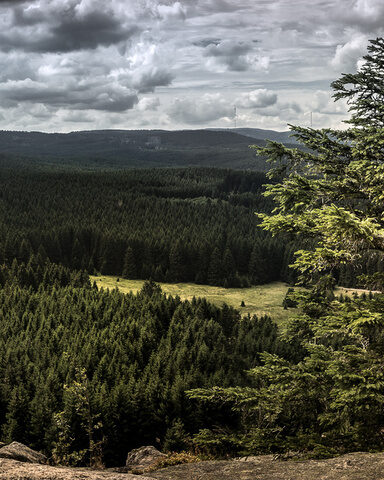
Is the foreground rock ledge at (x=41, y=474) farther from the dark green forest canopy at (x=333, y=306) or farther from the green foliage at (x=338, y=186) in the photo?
the green foliage at (x=338, y=186)

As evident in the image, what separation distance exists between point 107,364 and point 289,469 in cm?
5145

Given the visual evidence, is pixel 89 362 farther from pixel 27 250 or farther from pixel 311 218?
pixel 27 250

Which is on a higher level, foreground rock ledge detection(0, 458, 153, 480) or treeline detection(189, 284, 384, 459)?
treeline detection(189, 284, 384, 459)

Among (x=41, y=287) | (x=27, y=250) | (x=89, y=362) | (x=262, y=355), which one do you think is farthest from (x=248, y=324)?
(x=27, y=250)

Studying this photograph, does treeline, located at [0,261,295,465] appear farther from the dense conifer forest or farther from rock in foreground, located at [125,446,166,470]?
rock in foreground, located at [125,446,166,470]

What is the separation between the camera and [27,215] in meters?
199

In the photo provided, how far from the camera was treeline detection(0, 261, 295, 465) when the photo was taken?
152ft

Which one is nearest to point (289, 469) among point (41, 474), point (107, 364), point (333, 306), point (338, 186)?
point (333, 306)

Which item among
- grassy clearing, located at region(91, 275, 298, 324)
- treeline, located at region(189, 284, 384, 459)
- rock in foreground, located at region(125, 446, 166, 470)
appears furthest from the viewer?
grassy clearing, located at region(91, 275, 298, 324)

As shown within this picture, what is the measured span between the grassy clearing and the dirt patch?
104 m

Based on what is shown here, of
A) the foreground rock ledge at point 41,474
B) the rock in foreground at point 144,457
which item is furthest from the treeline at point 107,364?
the foreground rock ledge at point 41,474

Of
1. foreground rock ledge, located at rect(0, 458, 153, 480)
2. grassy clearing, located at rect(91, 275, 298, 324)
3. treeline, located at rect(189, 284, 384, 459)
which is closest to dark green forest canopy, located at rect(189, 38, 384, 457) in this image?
treeline, located at rect(189, 284, 384, 459)

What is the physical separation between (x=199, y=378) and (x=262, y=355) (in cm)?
4382

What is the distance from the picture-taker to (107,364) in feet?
198
